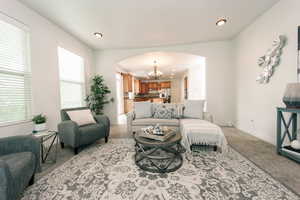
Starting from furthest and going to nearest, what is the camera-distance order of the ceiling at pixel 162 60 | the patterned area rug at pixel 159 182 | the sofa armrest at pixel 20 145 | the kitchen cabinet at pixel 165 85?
1. the kitchen cabinet at pixel 165 85
2. the ceiling at pixel 162 60
3. the sofa armrest at pixel 20 145
4. the patterned area rug at pixel 159 182

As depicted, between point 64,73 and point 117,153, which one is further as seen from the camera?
point 64,73

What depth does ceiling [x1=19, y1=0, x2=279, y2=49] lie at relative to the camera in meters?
2.22

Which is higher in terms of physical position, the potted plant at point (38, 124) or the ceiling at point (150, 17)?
the ceiling at point (150, 17)

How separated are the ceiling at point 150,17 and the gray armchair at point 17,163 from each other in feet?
7.71

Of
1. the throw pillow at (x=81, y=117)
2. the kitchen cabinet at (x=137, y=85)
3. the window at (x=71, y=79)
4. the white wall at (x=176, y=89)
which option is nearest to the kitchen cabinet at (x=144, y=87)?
the kitchen cabinet at (x=137, y=85)

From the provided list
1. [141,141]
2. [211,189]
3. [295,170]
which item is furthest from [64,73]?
[295,170]

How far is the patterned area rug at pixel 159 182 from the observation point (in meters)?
1.26

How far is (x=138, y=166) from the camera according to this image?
1760 mm

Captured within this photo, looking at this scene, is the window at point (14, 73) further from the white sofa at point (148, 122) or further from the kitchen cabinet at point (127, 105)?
the kitchen cabinet at point (127, 105)

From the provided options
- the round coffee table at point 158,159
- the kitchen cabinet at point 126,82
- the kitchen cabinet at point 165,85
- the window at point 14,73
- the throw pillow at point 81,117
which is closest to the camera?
the round coffee table at point 158,159

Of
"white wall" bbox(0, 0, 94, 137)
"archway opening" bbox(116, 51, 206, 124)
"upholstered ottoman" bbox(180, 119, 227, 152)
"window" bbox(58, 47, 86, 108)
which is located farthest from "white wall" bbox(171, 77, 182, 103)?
"white wall" bbox(0, 0, 94, 137)

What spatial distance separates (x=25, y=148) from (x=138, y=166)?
1.40m

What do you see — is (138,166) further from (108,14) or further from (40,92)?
(108,14)

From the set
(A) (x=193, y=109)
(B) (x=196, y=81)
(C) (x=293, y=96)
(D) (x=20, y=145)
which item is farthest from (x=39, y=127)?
(B) (x=196, y=81)
